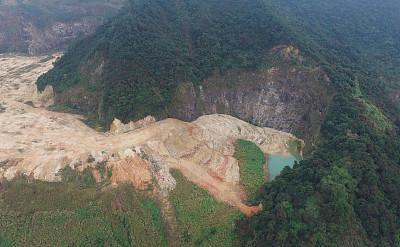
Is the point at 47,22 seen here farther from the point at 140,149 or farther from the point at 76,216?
the point at 76,216

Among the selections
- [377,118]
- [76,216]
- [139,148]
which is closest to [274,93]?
[377,118]

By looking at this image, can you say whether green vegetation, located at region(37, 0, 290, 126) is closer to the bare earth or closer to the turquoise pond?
the bare earth

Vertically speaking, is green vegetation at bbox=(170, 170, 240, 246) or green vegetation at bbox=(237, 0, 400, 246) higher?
→ green vegetation at bbox=(237, 0, 400, 246)

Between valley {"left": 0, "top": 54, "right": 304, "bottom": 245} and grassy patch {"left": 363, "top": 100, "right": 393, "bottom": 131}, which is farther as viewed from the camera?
grassy patch {"left": 363, "top": 100, "right": 393, "bottom": 131}

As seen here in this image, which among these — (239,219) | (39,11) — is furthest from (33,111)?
(39,11)

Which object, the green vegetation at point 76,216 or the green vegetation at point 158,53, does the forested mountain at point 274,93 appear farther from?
the green vegetation at point 76,216

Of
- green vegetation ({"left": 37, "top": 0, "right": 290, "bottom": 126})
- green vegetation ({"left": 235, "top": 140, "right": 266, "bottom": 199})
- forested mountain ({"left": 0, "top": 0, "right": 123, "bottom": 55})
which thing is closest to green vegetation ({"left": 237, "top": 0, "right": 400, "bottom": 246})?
green vegetation ({"left": 235, "top": 140, "right": 266, "bottom": 199})

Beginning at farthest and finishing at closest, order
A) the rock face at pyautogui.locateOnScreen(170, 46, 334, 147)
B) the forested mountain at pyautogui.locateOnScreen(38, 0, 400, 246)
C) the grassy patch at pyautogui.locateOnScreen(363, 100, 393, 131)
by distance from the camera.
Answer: the rock face at pyautogui.locateOnScreen(170, 46, 334, 147), the grassy patch at pyautogui.locateOnScreen(363, 100, 393, 131), the forested mountain at pyautogui.locateOnScreen(38, 0, 400, 246)
